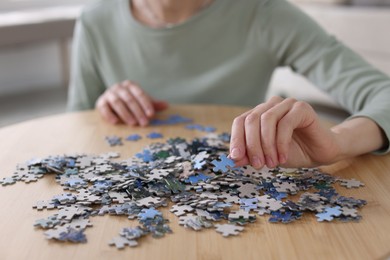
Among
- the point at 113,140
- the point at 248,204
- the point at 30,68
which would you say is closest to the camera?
the point at 248,204

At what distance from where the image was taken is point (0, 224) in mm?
895

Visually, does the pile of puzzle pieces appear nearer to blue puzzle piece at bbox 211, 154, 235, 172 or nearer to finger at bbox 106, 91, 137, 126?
blue puzzle piece at bbox 211, 154, 235, 172

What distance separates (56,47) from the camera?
16.1 feet

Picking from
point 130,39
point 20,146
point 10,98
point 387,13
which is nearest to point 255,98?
point 130,39

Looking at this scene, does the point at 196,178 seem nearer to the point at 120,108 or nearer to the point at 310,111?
the point at 310,111

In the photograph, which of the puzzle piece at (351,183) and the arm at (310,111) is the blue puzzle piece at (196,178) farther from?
the puzzle piece at (351,183)

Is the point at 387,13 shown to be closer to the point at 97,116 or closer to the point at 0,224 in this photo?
the point at 97,116

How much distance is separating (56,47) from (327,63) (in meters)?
3.84

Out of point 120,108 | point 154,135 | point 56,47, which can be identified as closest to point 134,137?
point 154,135

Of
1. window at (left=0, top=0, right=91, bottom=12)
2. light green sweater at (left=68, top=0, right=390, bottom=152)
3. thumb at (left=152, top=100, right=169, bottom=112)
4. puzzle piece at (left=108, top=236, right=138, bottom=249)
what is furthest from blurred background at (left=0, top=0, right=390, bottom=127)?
puzzle piece at (left=108, top=236, right=138, bottom=249)

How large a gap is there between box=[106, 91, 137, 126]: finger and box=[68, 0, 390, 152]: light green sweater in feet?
0.83

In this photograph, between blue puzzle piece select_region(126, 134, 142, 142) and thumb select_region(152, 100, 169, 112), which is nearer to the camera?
blue puzzle piece select_region(126, 134, 142, 142)

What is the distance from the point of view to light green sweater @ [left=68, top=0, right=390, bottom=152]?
1563mm


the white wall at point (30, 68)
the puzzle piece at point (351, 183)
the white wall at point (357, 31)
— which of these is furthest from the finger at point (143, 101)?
the white wall at point (30, 68)
